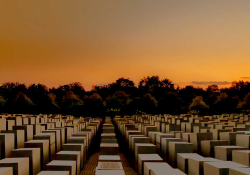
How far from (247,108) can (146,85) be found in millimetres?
30255

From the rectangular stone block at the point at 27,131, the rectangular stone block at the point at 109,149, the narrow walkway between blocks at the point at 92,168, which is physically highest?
the rectangular stone block at the point at 27,131

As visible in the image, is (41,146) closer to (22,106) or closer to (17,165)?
(17,165)

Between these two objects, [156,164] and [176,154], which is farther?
[176,154]

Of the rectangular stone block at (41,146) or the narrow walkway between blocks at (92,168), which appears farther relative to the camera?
the narrow walkway between blocks at (92,168)

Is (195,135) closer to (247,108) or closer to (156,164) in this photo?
(156,164)

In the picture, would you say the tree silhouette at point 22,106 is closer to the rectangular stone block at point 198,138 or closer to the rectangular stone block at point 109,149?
the rectangular stone block at point 109,149

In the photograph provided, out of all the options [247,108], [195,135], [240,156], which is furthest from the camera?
[247,108]

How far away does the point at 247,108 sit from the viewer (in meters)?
37.3

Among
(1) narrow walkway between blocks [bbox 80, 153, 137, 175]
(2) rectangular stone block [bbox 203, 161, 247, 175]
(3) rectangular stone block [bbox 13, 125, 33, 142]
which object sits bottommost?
(1) narrow walkway between blocks [bbox 80, 153, 137, 175]

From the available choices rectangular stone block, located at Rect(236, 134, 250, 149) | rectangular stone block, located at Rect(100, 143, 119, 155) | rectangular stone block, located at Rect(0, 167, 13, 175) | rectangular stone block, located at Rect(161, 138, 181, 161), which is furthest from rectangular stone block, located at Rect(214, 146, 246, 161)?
rectangular stone block, located at Rect(0, 167, 13, 175)

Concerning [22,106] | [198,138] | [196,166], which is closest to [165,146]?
[198,138]

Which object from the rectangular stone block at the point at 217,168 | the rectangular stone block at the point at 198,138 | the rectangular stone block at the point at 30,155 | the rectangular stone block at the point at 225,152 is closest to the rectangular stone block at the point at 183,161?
the rectangular stone block at the point at 225,152

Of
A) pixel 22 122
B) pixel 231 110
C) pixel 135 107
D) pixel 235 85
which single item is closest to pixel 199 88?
pixel 235 85

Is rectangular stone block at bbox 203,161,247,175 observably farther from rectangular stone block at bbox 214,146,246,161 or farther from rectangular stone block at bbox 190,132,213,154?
rectangular stone block at bbox 190,132,213,154
